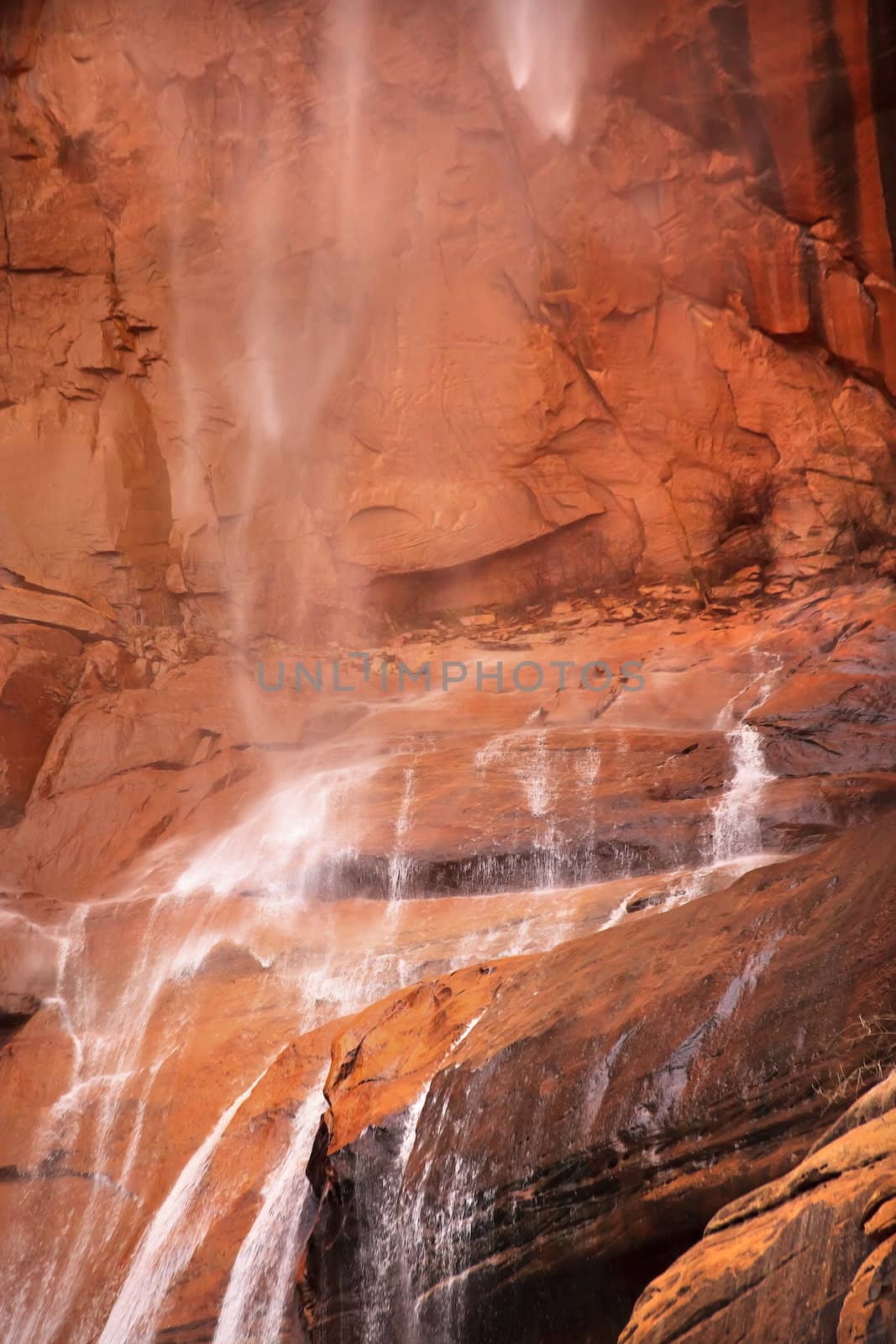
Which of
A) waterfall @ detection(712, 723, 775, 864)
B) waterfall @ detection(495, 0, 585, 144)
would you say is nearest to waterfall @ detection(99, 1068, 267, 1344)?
waterfall @ detection(712, 723, 775, 864)

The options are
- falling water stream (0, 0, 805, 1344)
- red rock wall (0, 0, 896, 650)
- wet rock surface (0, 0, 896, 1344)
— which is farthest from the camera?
red rock wall (0, 0, 896, 650)

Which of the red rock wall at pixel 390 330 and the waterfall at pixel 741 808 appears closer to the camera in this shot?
the waterfall at pixel 741 808

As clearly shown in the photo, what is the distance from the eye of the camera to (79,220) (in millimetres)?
14211

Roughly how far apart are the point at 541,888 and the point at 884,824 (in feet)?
11.6

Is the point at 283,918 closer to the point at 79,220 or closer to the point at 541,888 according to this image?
the point at 541,888

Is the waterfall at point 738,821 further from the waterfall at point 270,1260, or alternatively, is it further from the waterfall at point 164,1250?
the waterfall at point 164,1250

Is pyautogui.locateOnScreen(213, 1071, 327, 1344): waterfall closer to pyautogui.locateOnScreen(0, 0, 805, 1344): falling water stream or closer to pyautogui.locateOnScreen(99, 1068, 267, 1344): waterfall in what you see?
pyautogui.locateOnScreen(0, 0, 805, 1344): falling water stream

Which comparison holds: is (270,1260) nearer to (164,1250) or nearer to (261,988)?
(164,1250)

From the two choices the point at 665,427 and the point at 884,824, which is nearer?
the point at 884,824

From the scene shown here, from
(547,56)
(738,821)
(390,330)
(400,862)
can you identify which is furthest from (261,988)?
(547,56)

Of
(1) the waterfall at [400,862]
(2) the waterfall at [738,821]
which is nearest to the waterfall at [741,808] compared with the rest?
(2) the waterfall at [738,821]

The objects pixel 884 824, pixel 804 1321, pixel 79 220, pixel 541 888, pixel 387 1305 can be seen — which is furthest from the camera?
pixel 79 220

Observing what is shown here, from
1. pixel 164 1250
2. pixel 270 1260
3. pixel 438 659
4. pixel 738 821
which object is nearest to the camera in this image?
pixel 270 1260

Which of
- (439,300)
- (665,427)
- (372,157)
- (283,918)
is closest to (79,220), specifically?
(372,157)
